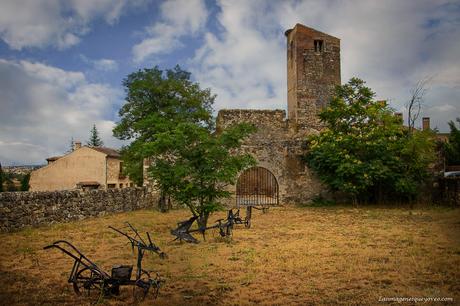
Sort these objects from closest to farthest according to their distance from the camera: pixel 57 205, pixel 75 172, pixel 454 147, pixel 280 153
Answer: pixel 57 205 → pixel 280 153 → pixel 75 172 → pixel 454 147

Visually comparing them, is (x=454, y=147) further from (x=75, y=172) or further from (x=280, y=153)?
(x=75, y=172)

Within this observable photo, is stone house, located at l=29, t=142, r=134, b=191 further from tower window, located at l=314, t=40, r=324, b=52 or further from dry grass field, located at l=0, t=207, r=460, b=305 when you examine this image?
dry grass field, located at l=0, t=207, r=460, b=305

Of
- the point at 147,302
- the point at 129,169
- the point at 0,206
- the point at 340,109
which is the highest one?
the point at 340,109

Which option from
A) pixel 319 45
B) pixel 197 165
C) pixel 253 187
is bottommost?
pixel 253 187

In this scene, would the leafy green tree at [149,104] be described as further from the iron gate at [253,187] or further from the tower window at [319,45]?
the tower window at [319,45]

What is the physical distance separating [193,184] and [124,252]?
10.3ft

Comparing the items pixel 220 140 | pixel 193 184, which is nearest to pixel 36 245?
pixel 193 184

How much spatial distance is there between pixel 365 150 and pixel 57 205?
14.7 meters

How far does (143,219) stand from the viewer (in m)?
16.8

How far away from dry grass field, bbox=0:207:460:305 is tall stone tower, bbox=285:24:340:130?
56.6 ft

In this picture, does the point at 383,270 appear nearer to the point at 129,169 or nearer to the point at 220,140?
the point at 220,140

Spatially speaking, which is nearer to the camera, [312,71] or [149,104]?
[149,104]

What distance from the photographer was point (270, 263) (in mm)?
8195

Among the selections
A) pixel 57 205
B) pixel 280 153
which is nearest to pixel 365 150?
pixel 280 153
